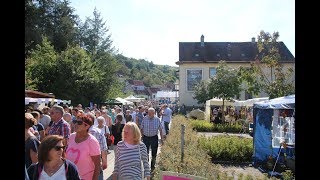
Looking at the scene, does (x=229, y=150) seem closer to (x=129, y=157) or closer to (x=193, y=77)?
(x=129, y=157)

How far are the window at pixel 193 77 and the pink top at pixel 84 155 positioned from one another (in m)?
50.0

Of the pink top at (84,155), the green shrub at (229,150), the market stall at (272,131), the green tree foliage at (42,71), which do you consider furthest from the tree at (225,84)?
the pink top at (84,155)

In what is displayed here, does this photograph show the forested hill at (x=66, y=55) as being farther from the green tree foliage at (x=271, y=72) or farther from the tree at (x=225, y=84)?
the green tree foliage at (x=271, y=72)

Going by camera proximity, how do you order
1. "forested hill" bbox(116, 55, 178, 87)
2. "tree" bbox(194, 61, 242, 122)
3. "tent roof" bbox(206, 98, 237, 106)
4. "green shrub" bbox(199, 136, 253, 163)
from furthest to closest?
"forested hill" bbox(116, 55, 178, 87) → "tent roof" bbox(206, 98, 237, 106) → "tree" bbox(194, 61, 242, 122) → "green shrub" bbox(199, 136, 253, 163)

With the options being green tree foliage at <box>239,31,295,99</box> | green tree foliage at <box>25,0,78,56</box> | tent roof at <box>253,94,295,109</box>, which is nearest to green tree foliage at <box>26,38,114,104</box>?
green tree foliage at <box>25,0,78,56</box>

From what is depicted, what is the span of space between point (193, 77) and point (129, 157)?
5139cm

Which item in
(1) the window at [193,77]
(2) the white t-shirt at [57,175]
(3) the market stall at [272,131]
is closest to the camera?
(2) the white t-shirt at [57,175]

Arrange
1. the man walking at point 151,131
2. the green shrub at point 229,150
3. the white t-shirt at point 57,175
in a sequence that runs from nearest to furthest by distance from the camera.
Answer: the white t-shirt at point 57,175, the man walking at point 151,131, the green shrub at point 229,150

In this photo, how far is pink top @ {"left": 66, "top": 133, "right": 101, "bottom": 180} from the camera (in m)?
5.35

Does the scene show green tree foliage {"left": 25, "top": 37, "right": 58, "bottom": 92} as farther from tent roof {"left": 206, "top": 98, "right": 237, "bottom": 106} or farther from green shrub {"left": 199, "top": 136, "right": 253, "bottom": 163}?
green shrub {"left": 199, "top": 136, "right": 253, "bottom": 163}

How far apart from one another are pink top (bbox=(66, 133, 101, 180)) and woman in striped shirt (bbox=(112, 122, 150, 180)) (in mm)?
441

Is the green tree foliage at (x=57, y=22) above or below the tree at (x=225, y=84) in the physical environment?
above

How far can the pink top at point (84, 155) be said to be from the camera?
5.35 meters

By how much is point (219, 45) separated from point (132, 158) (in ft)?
198
